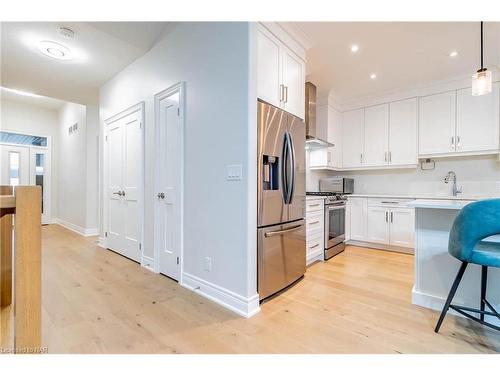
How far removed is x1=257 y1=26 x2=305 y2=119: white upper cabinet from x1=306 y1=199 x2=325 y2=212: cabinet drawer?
3.54 feet

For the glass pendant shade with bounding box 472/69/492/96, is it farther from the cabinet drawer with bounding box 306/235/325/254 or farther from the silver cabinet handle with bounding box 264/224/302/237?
the cabinet drawer with bounding box 306/235/325/254

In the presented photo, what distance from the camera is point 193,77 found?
239 cm

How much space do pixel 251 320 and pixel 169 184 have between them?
1.68 m

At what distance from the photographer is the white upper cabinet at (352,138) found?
444 centimetres

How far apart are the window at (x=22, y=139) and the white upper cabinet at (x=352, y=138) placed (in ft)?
24.5

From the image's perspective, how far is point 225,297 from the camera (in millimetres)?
2059

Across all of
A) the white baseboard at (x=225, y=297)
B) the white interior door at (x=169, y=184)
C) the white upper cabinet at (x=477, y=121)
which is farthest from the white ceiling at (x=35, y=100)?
the white upper cabinet at (x=477, y=121)

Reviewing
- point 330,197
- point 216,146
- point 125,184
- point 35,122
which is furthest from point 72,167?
point 330,197

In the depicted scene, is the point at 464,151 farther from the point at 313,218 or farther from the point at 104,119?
the point at 104,119

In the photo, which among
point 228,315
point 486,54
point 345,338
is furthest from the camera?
point 486,54

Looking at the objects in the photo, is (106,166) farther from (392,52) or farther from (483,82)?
(483,82)
